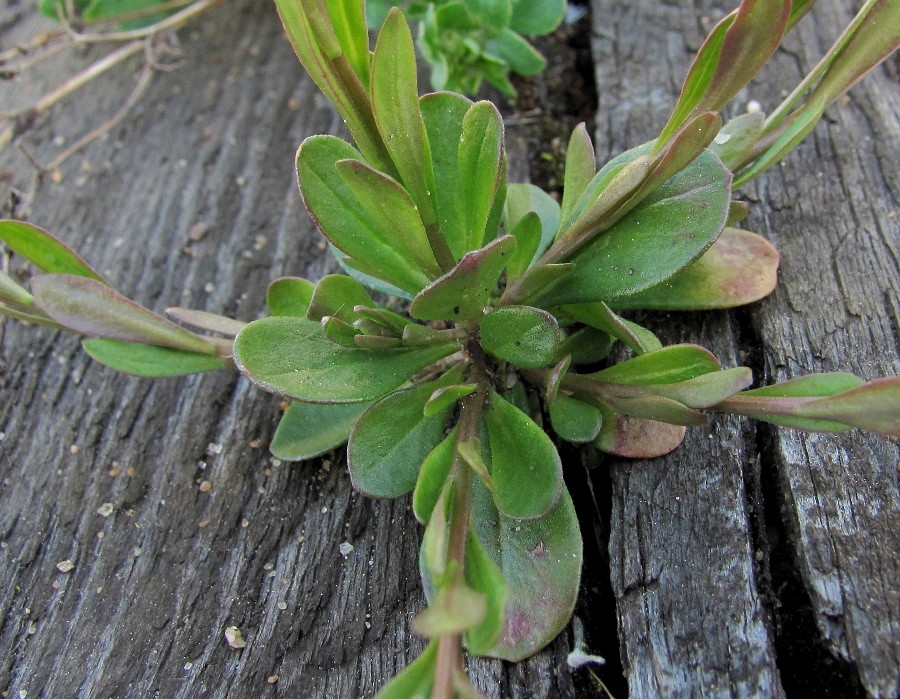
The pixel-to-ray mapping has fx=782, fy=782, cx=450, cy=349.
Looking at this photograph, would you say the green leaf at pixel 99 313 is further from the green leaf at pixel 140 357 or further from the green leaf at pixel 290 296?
the green leaf at pixel 290 296

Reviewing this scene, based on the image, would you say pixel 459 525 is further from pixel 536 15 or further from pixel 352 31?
pixel 536 15

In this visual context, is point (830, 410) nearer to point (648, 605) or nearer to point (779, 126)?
point (648, 605)

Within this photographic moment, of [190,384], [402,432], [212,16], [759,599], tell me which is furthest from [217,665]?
[212,16]

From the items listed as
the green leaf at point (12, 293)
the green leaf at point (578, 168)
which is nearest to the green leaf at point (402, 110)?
the green leaf at point (578, 168)

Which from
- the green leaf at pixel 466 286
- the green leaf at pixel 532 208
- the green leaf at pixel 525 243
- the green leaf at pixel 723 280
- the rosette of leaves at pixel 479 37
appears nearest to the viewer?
the green leaf at pixel 466 286

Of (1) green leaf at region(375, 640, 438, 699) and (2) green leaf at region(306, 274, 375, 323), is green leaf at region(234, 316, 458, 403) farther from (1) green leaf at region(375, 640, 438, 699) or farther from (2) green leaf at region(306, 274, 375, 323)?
(1) green leaf at region(375, 640, 438, 699)

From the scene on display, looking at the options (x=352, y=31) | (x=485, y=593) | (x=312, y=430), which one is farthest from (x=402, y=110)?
(x=485, y=593)

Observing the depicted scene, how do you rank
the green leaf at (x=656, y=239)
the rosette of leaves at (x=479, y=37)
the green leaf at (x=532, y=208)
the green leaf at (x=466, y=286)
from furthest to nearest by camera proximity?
the rosette of leaves at (x=479, y=37)
the green leaf at (x=532, y=208)
the green leaf at (x=656, y=239)
the green leaf at (x=466, y=286)
